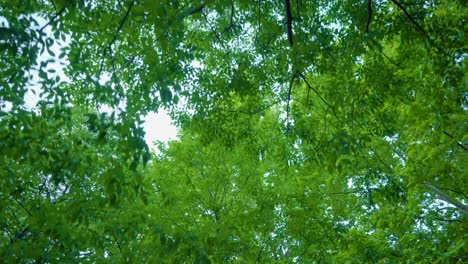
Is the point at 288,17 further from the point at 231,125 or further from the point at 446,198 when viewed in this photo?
the point at 446,198

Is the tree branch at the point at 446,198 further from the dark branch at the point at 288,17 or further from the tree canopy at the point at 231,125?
the dark branch at the point at 288,17

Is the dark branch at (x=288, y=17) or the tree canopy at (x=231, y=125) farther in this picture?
the dark branch at (x=288, y=17)

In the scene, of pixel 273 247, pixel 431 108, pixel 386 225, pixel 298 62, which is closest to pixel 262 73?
pixel 298 62

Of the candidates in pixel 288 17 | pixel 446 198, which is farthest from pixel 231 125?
pixel 446 198

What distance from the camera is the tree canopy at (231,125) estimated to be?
3.29 metres

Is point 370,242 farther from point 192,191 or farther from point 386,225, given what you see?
point 192,191

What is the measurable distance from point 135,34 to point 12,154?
2.16 metres

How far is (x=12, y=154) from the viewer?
3.12m

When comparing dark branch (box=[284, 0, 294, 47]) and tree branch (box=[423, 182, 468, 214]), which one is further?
tree branch (box=[423, 182, 468, 214])

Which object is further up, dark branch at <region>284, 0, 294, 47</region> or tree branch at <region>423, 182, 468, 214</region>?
tree branch at <region>423, 182, 468, 214</region>

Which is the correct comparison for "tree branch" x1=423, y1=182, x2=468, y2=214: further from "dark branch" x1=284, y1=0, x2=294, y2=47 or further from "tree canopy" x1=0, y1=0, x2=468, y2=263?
"dark branch" x1=284, y1=0, x2=294, y2=47

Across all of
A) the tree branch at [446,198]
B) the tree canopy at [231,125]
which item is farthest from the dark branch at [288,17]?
the tree branch at [446,198]

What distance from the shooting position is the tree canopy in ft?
10.8

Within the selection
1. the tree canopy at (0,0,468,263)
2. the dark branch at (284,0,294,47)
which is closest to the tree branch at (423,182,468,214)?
the tree canopy at (0,0,468,263)
